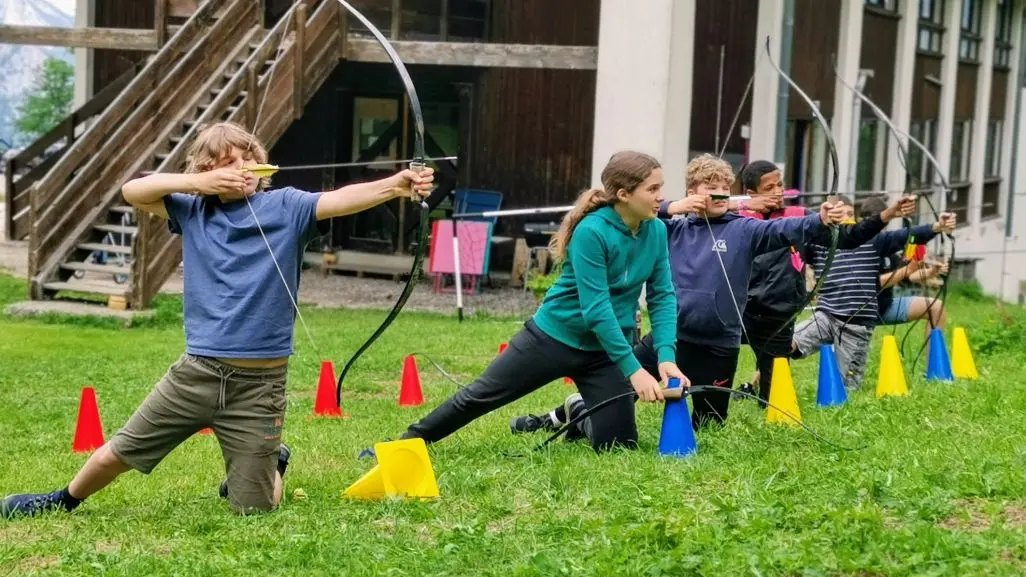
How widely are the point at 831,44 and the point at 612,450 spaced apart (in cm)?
1579

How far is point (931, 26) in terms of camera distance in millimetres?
26391

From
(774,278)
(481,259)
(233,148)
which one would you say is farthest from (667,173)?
(233,148)

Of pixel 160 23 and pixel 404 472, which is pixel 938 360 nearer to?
pixel 404 472

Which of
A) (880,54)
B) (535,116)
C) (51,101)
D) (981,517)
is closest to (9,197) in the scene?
(535,116)

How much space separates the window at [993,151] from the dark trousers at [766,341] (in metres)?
24.6

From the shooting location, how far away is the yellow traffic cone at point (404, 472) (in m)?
5.84

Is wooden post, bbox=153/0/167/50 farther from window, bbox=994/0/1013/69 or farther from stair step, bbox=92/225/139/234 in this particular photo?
window, bbox=994/0/1013/69

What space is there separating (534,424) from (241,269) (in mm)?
2485

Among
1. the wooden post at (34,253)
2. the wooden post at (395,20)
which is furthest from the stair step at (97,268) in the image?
the wooden post at (395,20)

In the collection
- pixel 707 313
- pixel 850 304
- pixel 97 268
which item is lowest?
pixel 97 268

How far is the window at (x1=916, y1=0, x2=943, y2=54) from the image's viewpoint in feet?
85.0

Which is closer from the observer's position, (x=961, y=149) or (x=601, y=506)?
(x=601, y=506)

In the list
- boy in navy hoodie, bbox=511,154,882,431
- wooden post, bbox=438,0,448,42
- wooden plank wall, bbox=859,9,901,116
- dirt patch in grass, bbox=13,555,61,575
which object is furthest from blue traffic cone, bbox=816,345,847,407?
wooden plank wall, bbox=859,9,901,116

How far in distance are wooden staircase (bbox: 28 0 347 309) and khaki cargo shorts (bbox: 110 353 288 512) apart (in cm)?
847
